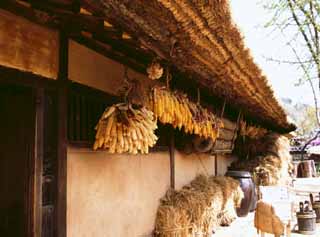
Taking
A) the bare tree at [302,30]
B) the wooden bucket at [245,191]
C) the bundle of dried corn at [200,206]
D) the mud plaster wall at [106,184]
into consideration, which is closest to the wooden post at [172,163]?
the bundle of dried corn at [200,206]

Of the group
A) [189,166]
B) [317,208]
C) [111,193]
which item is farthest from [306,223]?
[111,193]

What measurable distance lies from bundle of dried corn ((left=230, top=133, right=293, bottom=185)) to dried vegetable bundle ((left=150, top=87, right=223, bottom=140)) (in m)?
4.22

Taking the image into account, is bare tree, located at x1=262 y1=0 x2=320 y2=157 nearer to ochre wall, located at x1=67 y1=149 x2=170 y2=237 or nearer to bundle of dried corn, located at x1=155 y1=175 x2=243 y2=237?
bundle of dried corn, located at x1=155 y1=175 x2=243 y2=237

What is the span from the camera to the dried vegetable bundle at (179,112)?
9.77 ft

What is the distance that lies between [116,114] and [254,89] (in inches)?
100

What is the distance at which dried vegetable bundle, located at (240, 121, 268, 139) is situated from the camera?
23.5 ft

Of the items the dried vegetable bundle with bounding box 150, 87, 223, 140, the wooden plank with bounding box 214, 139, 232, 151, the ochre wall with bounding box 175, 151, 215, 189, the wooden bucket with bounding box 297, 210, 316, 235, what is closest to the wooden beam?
the dried vegetable bundle with bounding box 150, 87, 223, 140

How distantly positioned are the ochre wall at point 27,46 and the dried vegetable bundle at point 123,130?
1.55 ft

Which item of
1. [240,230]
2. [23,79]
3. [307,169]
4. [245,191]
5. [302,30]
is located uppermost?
[302,30]

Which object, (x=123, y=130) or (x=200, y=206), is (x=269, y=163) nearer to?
(x=200, y=206)

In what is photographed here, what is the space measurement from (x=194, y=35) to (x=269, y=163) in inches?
257

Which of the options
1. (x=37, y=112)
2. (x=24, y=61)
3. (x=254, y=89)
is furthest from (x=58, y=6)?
(x=254, y=89)

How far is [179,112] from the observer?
10.7ft

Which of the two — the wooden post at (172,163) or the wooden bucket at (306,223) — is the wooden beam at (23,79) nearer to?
the wooden post at (172,163)
